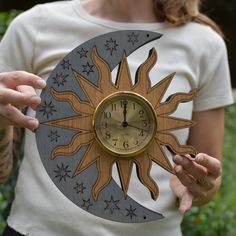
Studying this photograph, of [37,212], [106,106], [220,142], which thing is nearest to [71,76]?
[106,106]

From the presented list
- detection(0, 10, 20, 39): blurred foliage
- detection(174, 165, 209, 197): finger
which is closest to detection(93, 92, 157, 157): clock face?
detection(174, 165, 209, 197): finger

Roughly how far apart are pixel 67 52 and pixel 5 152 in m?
0.32

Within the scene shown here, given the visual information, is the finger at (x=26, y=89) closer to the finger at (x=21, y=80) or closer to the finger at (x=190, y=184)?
the finger at (x=21, y=80)

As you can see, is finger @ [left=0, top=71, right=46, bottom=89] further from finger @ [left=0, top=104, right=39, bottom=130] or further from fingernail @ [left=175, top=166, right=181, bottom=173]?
fingernail @ [left=175, top=166, right=181, bottom=173]

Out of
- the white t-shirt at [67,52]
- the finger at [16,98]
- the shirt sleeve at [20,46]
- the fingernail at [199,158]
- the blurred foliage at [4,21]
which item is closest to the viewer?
the finger at [16,98]

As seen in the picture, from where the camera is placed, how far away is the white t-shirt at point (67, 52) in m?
1.90

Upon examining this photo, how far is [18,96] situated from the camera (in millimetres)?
1676

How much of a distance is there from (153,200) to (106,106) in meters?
0.30

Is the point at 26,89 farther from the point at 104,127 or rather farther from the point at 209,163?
the point at 209,163

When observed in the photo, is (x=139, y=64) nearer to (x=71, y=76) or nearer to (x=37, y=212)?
(x=71, y=76)

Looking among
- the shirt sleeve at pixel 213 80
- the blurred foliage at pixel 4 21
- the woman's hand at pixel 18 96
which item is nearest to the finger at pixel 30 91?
the woman's hand at pixel 18 96

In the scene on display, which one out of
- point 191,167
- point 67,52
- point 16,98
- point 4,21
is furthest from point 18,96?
point 4,21

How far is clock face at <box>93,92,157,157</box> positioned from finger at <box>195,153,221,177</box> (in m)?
0.13

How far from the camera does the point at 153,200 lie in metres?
1.90
